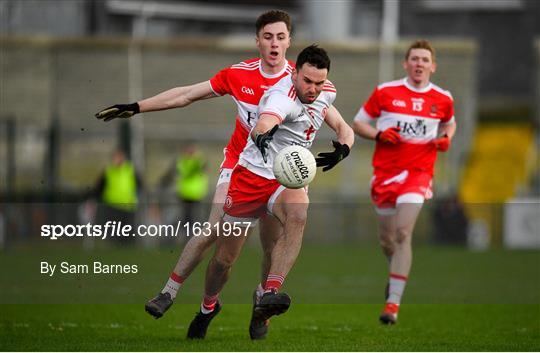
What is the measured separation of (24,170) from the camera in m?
23.2

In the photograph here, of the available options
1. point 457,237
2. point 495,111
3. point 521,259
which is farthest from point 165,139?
point 495,111

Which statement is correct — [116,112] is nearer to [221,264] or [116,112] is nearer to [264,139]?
[264,139]

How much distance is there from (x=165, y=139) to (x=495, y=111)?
1369 centimetres

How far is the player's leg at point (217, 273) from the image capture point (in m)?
9.70

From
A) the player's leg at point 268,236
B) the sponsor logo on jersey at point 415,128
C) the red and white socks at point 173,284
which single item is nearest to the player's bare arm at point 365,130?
the sponsor logo on jersey at point 415,128

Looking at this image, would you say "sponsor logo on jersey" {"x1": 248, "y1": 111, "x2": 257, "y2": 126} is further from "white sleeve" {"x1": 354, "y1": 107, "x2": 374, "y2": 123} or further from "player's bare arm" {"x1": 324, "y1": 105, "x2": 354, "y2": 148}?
"white sleeve" {"x1": 354, "y1": 107, "x2": 374, "y2": 123}

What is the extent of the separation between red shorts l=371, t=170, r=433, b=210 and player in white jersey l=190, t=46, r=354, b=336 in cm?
262

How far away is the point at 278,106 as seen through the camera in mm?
8938

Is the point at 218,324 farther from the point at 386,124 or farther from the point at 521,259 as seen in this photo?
the point at 521,259

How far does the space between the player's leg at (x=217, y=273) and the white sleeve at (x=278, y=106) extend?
1.10 meters

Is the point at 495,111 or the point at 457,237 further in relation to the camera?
the point at 495,111

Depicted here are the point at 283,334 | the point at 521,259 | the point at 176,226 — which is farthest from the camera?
the point at 521,259

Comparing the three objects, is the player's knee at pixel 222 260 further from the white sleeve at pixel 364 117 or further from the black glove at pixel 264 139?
the white sleeve at pixel 364 117

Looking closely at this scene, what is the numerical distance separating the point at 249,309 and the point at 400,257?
1.94 metres
